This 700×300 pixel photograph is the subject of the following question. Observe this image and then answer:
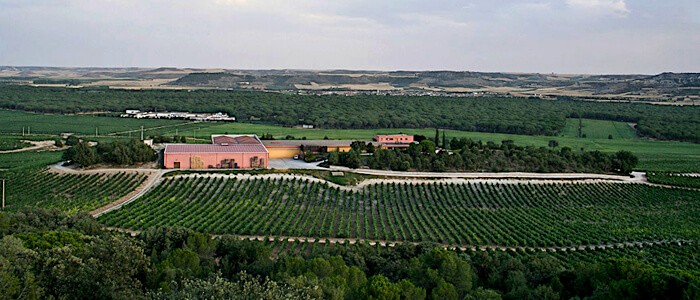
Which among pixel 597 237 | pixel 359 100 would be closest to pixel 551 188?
pixel 597 237

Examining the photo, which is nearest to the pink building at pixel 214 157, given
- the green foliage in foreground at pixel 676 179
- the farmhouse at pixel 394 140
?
the farmhouse at pixel 394 140

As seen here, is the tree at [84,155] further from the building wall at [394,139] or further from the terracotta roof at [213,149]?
the building wall at [394,139]


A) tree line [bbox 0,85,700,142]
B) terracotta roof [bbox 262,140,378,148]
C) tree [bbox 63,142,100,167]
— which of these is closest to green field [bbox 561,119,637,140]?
tree line [bbox 0,85,700,142]

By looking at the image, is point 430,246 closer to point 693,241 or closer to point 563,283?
point 563,283

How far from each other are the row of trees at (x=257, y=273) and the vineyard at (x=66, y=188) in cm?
858

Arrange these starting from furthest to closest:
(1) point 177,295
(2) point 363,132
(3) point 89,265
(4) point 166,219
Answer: (2) point 363,132 < (4) point 166,219 < (3) point 89,265 < (1) point 177,295

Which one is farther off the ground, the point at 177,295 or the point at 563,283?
the point at 177,295

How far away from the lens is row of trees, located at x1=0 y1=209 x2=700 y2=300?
15448 millimetres

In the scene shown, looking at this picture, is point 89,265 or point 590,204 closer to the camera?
point 89,265

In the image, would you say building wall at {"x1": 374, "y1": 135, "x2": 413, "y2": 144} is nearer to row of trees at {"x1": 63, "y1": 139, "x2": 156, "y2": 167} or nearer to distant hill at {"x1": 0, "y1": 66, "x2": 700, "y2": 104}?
row of trees at {"x1": 63, "y1": 139, "x2": 156, "y2": 167}

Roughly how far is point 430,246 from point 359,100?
87.5 meters

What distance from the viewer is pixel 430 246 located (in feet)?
82.8

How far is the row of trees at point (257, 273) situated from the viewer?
15.4 m

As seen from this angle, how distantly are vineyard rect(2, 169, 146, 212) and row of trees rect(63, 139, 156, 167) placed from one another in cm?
165
